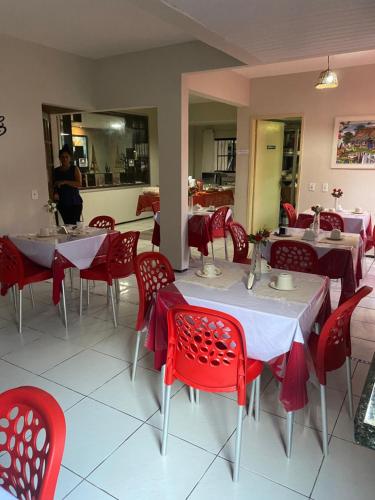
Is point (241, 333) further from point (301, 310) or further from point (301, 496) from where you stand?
point (301, 496)

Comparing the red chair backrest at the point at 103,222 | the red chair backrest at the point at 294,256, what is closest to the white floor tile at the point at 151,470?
the red chair backrest at the point at 294,256

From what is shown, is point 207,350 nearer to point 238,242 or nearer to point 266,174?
point 238,242

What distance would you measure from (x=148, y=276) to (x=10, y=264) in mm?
1427

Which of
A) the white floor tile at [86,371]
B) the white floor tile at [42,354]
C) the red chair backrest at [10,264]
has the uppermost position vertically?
the red chair backrest at [10,264]

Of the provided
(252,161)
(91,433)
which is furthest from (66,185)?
(91,433)

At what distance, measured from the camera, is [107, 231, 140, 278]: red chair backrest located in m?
3.23

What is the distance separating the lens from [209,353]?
1715mm

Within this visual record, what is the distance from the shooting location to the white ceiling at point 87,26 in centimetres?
333

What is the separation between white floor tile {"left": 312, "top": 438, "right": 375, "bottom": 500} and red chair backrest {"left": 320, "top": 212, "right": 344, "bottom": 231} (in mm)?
3083

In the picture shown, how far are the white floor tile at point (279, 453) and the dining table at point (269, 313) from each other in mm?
306

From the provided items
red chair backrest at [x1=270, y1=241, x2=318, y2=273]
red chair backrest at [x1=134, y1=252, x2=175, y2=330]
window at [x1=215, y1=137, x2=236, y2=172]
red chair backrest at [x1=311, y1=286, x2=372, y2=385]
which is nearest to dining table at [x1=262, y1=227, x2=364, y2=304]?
red chair backrest at [x1=270, y1=241, x2=318, y2=273]

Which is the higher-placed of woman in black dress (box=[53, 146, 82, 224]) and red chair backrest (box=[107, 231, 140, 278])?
woman in black dress (box=[53, 146, 82, 224])

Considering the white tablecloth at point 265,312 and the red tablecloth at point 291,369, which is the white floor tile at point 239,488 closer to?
the red tablecloth at point 291,369

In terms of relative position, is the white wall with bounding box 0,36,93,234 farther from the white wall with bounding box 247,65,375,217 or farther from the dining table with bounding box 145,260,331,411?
the white wall with bounding box 247,65,375,217
